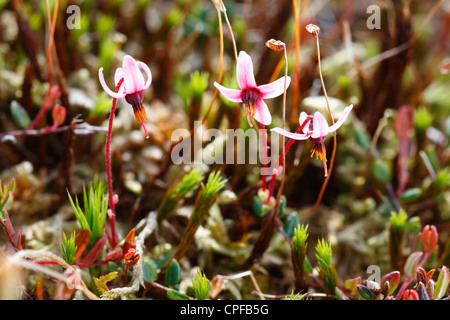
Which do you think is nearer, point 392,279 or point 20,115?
point 392,279

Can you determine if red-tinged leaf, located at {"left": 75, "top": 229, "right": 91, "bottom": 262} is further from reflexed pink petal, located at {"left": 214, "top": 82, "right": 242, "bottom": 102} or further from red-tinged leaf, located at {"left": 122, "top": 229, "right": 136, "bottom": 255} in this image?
reflexed pink petal, located at {"left": 214, "top": 82, "right": 242, "bottom": 102}

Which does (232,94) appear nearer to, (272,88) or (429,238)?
(272,88)

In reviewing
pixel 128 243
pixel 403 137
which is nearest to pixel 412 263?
pixel 403 137

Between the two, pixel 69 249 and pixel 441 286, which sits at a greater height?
Answer: pixel 69 249

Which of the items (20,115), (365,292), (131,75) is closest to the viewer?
(131,75)

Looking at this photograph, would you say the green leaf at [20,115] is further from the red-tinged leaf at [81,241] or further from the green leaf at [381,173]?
the green leaf at [381,173]
